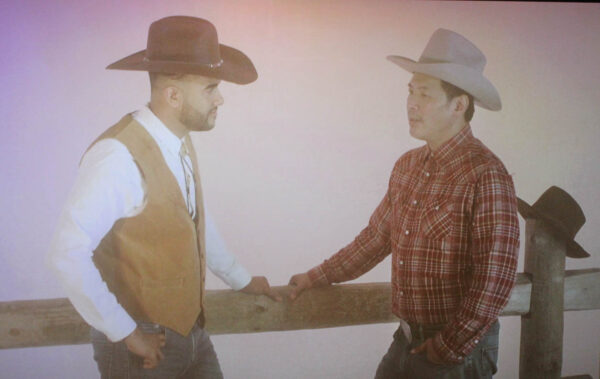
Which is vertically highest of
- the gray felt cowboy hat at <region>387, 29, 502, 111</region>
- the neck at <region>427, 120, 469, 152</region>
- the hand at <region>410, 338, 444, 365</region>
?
the gray felt cowboy hat at <region>387, 29, 502, 111</region>

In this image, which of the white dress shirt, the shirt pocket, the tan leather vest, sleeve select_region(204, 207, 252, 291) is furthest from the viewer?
sleeve select_region(204, 207, 252, 291)

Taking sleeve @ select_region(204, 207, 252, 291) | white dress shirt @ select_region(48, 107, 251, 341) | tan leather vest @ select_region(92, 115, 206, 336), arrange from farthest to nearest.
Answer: sleeve @ select_region(204, 207, 252, 291), tan leather vest @ select_region(92, 115, 206, 336), white dress shirt @ select_region(48, 107, 251, 341)

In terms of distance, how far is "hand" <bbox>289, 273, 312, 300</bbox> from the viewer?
188cm

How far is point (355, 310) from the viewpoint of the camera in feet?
6.35

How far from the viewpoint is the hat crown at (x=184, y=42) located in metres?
1.60

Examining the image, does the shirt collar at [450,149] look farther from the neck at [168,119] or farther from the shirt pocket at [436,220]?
the neck at [168,119]

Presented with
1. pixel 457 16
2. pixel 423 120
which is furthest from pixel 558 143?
pixel 423 120

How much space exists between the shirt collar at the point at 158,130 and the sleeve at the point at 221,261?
326 mm

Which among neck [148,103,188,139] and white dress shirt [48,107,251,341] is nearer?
white dress shirt [48,107,251,341]

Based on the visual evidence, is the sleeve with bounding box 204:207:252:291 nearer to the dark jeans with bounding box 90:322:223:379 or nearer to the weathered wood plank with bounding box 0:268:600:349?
the weathered wood plank with bounding box 0:268:600:349

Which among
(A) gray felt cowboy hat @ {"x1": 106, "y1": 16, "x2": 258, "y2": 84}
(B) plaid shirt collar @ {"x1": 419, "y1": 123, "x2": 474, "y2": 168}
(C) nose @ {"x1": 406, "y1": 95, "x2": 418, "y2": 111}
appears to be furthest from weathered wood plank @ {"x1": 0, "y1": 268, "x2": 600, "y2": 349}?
(A) gray felt cowboy hat @ {"x1": 106, "y1": 16, "x2": 258, "y2": 84}

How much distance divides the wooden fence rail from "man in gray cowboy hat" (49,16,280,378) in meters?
0.19

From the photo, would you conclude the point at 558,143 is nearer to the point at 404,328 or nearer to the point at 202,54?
the point at 404,328

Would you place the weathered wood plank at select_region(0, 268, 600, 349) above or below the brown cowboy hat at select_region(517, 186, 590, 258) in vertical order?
below
